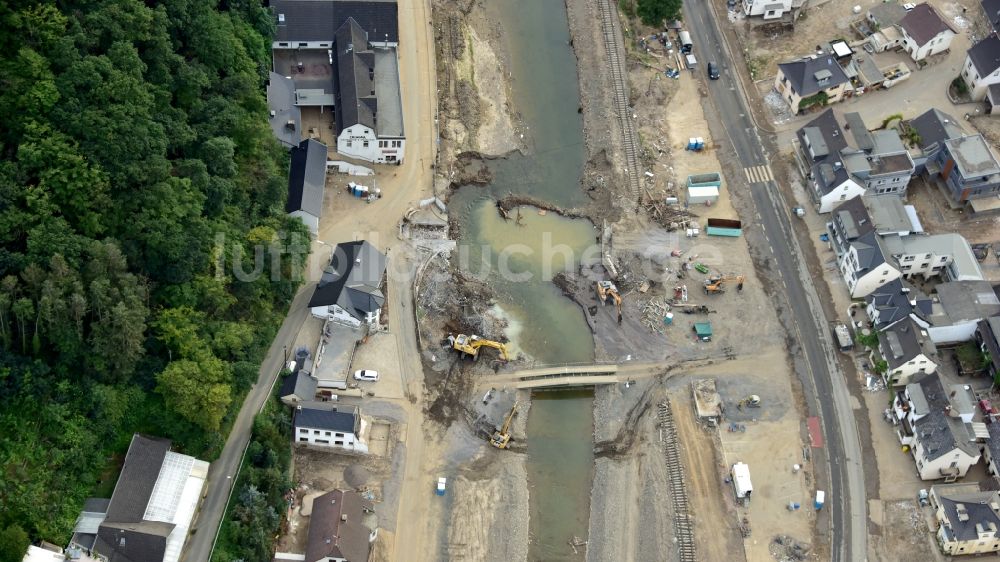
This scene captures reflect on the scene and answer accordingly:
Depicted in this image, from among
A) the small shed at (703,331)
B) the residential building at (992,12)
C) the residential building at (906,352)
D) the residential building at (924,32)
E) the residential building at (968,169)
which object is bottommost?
the residential building at (906,352)

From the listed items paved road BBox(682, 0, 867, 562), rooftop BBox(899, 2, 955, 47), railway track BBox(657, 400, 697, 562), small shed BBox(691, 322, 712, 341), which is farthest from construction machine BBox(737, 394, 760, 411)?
rooftop BBox(899, 2, 955, 47)

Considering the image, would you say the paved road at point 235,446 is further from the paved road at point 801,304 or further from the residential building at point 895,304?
the residential building at point 895,304

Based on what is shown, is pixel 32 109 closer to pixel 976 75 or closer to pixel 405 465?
pixel 405 465

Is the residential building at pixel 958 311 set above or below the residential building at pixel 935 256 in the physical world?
below

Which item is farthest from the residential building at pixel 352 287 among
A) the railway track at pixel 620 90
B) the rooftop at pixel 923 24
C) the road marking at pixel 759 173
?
the rooftop at pixel 923 24

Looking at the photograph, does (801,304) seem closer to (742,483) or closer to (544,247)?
(742,483)

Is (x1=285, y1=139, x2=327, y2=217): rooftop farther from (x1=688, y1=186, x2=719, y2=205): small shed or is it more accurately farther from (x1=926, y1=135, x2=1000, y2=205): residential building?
(x1=926, y1=135, x2=1000, y2=205): residential building
